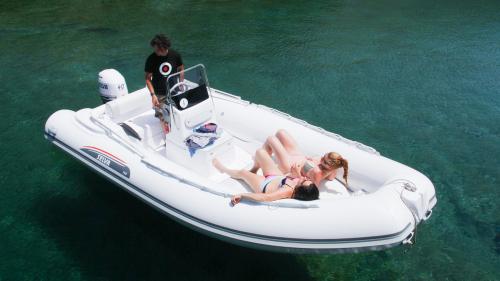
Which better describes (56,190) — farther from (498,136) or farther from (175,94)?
(498,136)

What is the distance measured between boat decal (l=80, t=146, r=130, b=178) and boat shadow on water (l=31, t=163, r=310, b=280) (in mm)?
784

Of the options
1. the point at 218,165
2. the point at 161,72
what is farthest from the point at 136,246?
the point at 161,72

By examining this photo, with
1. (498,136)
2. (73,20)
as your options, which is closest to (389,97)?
(498,136)

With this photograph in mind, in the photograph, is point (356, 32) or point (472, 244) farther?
point (356, 32)

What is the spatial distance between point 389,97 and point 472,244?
3690 mm

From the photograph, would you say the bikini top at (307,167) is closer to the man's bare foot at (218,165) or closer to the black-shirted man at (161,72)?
the man's bare foot at (218,165)

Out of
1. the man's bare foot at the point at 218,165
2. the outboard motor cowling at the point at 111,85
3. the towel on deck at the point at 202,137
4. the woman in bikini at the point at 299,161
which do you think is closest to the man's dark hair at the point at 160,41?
the towel on deck at the point at 202,137

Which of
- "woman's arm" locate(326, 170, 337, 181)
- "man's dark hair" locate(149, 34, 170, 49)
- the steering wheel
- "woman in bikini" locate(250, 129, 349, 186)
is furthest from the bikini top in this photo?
"man's dark hair" locate(149, 34, 170, 49)

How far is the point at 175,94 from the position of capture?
4.83 meters

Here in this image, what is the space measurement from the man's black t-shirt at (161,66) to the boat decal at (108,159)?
976mm

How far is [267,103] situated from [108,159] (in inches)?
148

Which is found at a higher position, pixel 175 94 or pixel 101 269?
pixel 175 94

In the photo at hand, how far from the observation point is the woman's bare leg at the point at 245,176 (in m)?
4.43

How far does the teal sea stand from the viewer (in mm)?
4723
